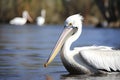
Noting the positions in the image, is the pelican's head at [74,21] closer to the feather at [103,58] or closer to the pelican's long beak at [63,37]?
the pelican's long beak at [63,37]

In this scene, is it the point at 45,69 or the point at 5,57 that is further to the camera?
the point at 5,57

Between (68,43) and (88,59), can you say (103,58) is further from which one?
(68,43)

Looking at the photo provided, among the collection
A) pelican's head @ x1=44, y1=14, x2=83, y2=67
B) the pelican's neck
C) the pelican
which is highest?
pelican's head @ x1=44, y1=14, x2=83, y2=67

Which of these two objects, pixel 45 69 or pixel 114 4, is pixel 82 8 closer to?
pixel 114 4

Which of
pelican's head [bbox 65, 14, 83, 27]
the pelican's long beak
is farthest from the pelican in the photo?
pelican's head [bbox 65, 14, 83, 27]

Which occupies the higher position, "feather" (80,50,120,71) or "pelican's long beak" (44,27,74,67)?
"pelican's long beak" (44,27,74,67)

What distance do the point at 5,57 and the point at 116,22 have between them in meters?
29.1

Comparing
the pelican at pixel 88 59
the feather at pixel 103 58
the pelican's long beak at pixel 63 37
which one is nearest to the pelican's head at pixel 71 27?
the pelican's long beak at pixel 63 37

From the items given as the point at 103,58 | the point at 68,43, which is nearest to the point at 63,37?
the point at 68,43

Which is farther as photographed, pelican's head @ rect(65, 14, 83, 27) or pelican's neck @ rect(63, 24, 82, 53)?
pelican's head @ rect(65, 14, 83, 27)

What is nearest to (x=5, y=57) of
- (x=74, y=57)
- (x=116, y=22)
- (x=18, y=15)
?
(x=74, y=57)

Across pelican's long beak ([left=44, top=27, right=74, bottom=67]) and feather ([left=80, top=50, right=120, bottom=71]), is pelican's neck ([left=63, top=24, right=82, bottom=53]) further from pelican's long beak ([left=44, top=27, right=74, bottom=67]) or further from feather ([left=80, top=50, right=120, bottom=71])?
feather ([left=80, top=50, right=120, bottom=71])

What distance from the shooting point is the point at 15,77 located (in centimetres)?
926

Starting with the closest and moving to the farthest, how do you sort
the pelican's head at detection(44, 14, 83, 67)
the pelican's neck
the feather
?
the feather, the pelican's neck, the pelican's head at detection(44, 14, 83, 67)
